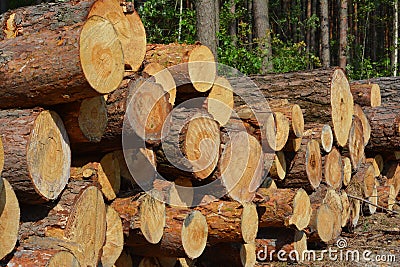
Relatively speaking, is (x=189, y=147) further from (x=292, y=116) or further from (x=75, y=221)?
(x=292, y=116)

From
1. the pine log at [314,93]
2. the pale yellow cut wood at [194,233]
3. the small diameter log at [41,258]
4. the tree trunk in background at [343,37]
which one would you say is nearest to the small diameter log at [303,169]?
the pine log at [314,93]

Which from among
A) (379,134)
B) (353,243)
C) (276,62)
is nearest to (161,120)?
(353,243)

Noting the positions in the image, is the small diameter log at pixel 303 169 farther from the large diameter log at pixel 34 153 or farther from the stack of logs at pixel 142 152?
the large diameter log at pixel 34 153

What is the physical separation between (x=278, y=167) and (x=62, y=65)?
2.81m

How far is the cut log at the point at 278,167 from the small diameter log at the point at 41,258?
2733 millimetres

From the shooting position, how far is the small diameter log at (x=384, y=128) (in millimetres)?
7312

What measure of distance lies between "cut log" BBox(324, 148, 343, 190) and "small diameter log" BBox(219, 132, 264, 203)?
4.06 ft

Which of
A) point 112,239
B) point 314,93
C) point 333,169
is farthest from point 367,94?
point 112,239

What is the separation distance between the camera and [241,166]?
4926 millimetres

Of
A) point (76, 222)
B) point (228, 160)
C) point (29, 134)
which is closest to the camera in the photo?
point (29, 134)

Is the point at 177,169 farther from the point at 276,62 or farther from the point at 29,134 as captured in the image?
the point at 276,62

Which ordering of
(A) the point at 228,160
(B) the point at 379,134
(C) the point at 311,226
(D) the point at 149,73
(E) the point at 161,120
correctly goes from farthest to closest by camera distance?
1. (B) the point at 379,134
2. (C) the point at 311,226
3. (A) the point at 228,160
4. (D) the point at 149,73
5. (E) the point at 161,120

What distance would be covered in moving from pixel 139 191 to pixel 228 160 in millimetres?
895

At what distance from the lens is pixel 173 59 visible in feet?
15.9
